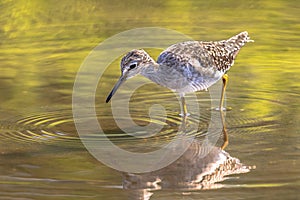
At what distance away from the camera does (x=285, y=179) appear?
8.09 meters

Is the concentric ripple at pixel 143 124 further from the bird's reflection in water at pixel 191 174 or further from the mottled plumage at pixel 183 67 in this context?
the bird's reflection in water at pixel 191 174

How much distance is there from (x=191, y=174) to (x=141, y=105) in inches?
115

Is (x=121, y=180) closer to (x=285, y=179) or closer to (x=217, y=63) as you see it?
(x=285, y=179)

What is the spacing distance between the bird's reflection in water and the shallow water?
0.8 inches

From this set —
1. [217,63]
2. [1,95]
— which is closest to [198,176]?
[217,63]

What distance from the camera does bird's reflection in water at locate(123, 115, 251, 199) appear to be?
8.01 m

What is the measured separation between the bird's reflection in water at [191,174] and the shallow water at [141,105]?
0.06 feet

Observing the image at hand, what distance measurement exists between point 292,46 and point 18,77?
16.2 ft

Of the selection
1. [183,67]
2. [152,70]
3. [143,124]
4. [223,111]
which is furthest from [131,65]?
[223,111]

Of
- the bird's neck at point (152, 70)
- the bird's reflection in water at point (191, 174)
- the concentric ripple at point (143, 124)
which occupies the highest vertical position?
the bird's neck at point (152, 70)

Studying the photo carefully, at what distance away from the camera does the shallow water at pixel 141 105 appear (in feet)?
26.5

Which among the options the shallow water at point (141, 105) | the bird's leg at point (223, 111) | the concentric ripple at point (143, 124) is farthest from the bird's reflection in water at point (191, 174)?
the concentric ripple at point (143, 124)

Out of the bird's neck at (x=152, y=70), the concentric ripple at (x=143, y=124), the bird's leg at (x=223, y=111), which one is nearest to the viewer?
the bird's leg at (x=223, y=111)

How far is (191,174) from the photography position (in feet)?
27.8
